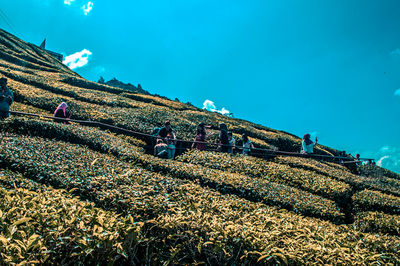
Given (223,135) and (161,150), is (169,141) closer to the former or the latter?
(161,150)

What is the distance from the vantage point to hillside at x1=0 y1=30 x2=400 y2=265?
304 centimetres

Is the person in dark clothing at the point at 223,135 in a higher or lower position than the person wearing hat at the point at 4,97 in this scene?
higher

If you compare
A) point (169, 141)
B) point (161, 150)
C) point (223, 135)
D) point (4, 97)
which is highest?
point (223, 135)

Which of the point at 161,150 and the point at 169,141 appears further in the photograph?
the point at 169,141

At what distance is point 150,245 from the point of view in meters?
3.64

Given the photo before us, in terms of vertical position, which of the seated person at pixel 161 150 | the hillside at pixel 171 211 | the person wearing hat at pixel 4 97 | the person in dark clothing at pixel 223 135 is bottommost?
the hillside at pixel 171 211

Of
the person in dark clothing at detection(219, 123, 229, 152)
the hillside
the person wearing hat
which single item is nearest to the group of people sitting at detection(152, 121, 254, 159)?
the person in dark clothing at detection(219, 123, 229, 152)

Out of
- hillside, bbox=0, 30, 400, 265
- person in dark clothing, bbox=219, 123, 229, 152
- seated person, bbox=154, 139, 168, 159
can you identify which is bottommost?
hillside, bbox=0, 30, 400, 265

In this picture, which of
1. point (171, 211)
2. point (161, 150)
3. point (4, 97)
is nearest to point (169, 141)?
point (161, 150)

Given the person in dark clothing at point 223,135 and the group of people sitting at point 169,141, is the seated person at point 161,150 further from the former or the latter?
the person in dark clothing at point 223,135

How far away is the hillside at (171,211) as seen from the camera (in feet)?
9.97

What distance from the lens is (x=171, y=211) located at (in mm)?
4312

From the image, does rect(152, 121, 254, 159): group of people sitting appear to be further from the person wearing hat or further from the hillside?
the person wearing hat

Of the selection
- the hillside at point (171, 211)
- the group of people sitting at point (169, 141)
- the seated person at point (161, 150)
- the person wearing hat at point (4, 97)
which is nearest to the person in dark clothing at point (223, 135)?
the group of people sitting at point (169, 141)
